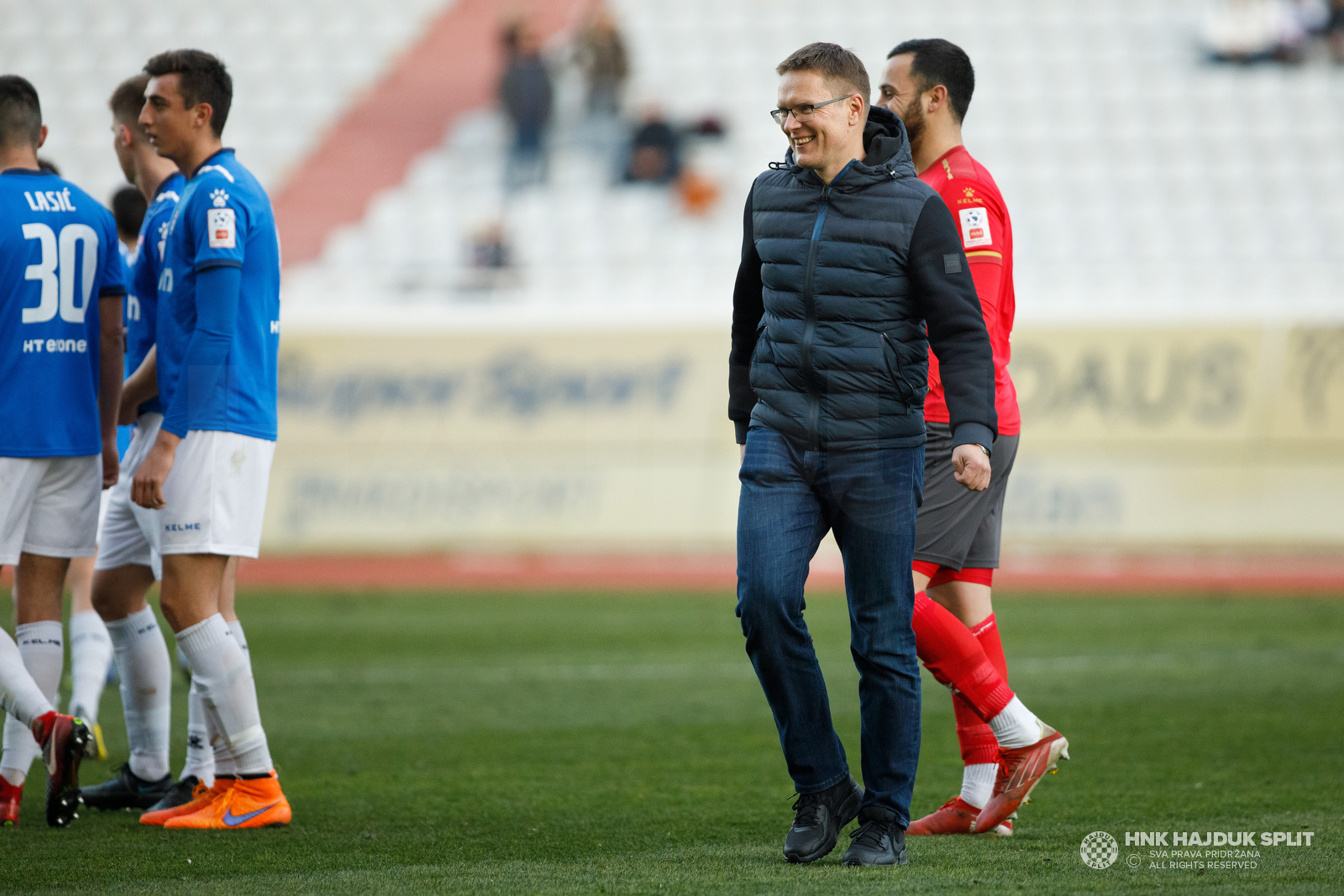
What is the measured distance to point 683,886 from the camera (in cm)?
365

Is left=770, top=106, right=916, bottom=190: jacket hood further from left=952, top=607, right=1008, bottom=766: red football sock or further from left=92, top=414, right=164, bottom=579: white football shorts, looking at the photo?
left=92, top=414, right=164, bottom=579: white football shorts

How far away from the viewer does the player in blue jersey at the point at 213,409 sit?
4422mm

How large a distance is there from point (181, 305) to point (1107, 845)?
3.09 metres

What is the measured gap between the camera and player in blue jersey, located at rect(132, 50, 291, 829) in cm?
442

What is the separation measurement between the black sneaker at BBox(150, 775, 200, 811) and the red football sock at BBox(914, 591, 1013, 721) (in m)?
2.37

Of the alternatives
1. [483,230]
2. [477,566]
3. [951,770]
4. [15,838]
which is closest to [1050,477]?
[477,566]

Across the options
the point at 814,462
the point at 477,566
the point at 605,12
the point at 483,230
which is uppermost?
the point at 605,12

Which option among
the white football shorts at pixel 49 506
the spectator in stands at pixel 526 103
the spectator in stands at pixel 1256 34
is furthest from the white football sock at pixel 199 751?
the spectator in stands at pixel 1256 34

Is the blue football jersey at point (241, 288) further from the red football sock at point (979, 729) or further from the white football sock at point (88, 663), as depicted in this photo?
the red football sock at point (979, 729)

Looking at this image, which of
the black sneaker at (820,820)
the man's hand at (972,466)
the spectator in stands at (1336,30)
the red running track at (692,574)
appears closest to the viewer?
the man's hand at (972,466)

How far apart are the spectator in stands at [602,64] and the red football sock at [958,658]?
16058 millimetres

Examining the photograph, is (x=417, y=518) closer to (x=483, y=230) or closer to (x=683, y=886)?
(x=483, y=230)

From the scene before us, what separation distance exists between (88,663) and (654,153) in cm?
1430

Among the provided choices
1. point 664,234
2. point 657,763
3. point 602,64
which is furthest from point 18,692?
point 602,64
